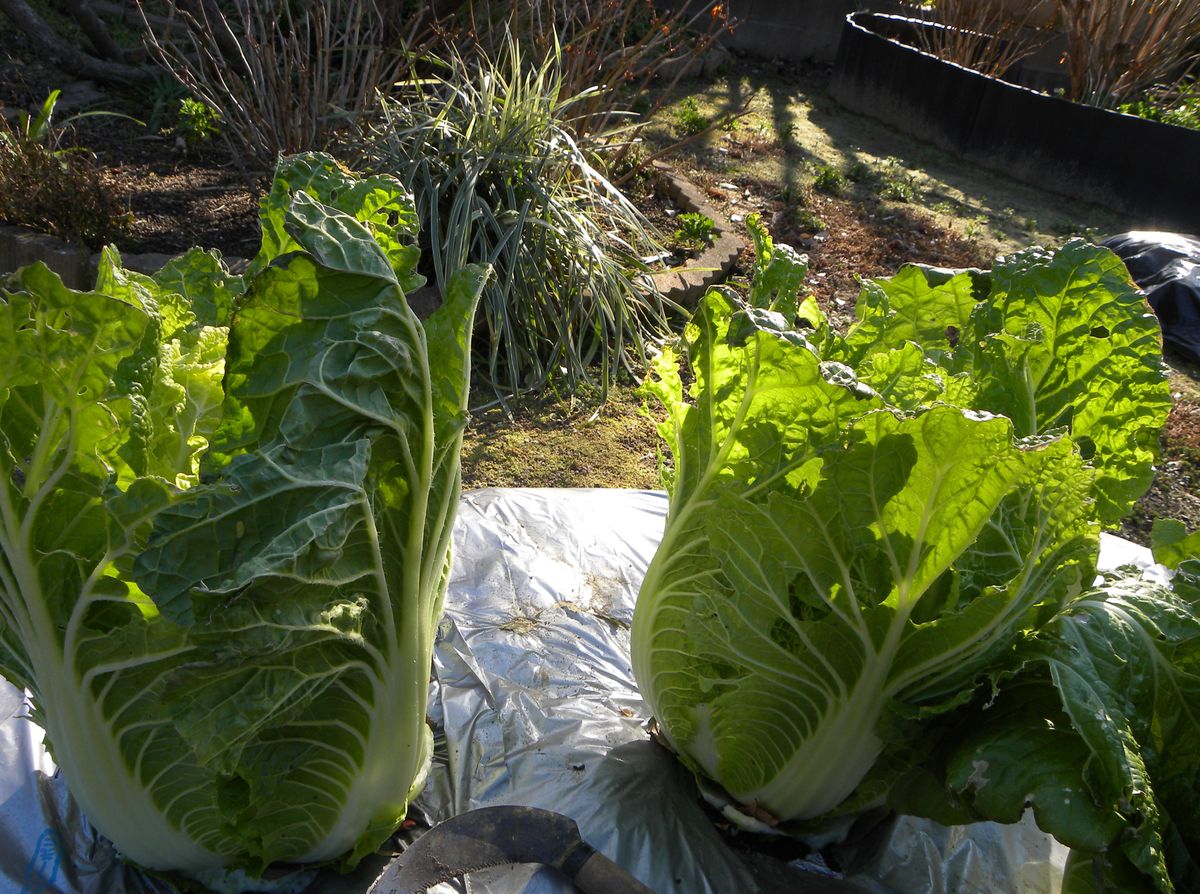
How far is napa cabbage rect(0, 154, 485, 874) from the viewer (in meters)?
1.40

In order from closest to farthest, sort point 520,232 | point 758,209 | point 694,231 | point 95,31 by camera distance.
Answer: point 520,232
point 694,231
point 95,31
point 758,209

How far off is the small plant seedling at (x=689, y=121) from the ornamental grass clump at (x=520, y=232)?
339 cm

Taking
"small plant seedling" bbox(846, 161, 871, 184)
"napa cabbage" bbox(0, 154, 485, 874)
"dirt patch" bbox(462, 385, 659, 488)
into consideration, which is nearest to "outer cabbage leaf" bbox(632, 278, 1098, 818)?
"napa cabbage" bbox(0, 154, 485, 874)

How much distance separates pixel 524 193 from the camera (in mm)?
4914

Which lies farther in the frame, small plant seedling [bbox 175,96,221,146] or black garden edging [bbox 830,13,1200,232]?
black garden edging [bbox 830,13,1200,232]

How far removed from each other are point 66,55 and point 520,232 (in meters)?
4.19

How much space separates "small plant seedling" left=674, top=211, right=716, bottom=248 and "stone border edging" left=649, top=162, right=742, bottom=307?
6 centimetres

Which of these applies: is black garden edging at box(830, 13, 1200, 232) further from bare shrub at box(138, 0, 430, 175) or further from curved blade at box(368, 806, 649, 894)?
curved blade at box(368, 806, 649, 894)

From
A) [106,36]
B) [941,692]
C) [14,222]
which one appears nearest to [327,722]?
[941,692]

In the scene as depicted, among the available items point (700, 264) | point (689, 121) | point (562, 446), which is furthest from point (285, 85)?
point (689, 121)

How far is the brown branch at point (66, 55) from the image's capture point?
6.25 m

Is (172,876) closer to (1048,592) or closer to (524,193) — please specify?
(1048,592)

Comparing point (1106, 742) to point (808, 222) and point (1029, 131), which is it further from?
point (1029, 131)

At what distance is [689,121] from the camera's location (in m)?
8.36
